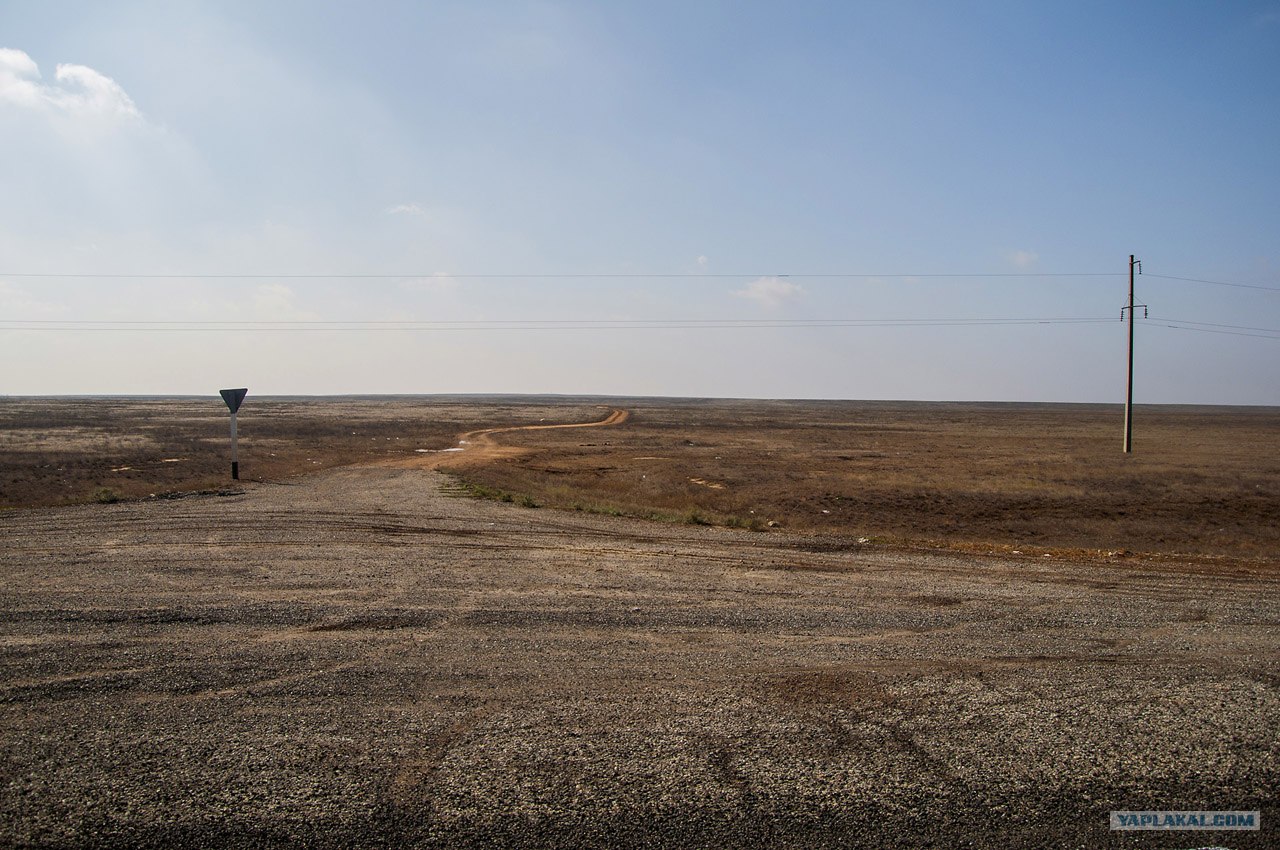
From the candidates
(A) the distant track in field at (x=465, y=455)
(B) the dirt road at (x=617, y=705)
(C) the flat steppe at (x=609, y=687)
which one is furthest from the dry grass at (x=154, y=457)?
(B) the dirt road at (x=617, y=705)

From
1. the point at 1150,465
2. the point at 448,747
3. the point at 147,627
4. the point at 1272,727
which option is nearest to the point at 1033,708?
the point at 1272,727

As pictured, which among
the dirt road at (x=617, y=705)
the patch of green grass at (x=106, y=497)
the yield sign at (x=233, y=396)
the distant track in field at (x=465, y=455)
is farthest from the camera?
the distant track in field at (x=465, y=455)

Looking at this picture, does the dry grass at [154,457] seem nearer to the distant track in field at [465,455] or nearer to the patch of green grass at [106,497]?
the patch of green grass at [106,497]

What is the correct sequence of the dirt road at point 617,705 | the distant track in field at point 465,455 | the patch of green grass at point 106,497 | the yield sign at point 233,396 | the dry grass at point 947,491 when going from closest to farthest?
the dirt road at point 617,705, the patch of green grass at point 106,497, the dry grass at point 947,491, the yield sign at point 233,396, the distant track in field at point 465,455

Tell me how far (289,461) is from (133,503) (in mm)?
16787

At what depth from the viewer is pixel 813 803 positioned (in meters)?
4.55

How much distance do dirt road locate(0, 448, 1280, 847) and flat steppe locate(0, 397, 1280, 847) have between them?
27 mm

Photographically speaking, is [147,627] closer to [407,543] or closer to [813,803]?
[407,543]

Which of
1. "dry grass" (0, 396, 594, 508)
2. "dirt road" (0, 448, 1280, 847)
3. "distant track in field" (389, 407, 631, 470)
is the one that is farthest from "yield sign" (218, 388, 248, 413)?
"dirt road" (0, 448, 1280, 847)

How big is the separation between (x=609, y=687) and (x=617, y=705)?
398 millimetres

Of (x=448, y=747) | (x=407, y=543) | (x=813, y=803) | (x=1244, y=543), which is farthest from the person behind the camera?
(x=1244, y=543)

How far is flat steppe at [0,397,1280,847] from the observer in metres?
4.43

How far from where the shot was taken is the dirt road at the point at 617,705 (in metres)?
4.39

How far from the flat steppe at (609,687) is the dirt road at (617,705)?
27mm
